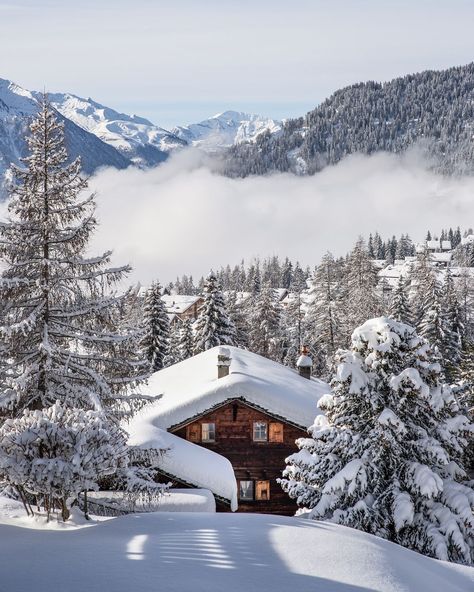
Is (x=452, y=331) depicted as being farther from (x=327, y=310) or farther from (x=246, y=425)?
(x=246, y=425)

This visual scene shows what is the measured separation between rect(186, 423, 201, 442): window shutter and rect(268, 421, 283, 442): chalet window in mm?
2899

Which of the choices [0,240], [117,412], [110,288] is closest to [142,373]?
[117,412]

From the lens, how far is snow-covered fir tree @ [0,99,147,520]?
15.2 m

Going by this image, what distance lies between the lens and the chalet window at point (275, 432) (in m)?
26.6

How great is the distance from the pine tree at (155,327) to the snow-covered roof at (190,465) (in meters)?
30.8

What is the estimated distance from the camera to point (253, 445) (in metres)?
26.6

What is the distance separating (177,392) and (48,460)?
18.6 meters

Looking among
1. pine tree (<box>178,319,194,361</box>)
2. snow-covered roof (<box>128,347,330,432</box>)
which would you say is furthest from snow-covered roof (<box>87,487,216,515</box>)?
pine tree (<box>178,319,194,361</box>)

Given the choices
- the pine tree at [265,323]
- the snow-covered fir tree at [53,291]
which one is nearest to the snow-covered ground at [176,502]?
the snow-covered fir tree at [53,291]

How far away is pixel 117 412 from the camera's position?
1597cm

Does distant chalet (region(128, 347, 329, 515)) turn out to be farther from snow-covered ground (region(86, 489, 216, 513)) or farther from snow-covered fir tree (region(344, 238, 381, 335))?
snow-covered fir tree (region(344, 238, 381, 335))

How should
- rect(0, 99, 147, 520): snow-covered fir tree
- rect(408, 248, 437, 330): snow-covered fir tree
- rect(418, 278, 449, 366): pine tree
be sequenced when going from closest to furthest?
rect(0, 99, 147, 520): snow-covered fir tree, rect(418, 278, 449, 366): pine tree, rect(408, 248, 437, 330): snow-covered fir tree

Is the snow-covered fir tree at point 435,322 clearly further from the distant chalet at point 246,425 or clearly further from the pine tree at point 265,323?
the distant chalet at point 246,425

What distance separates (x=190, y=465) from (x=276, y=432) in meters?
5.59
